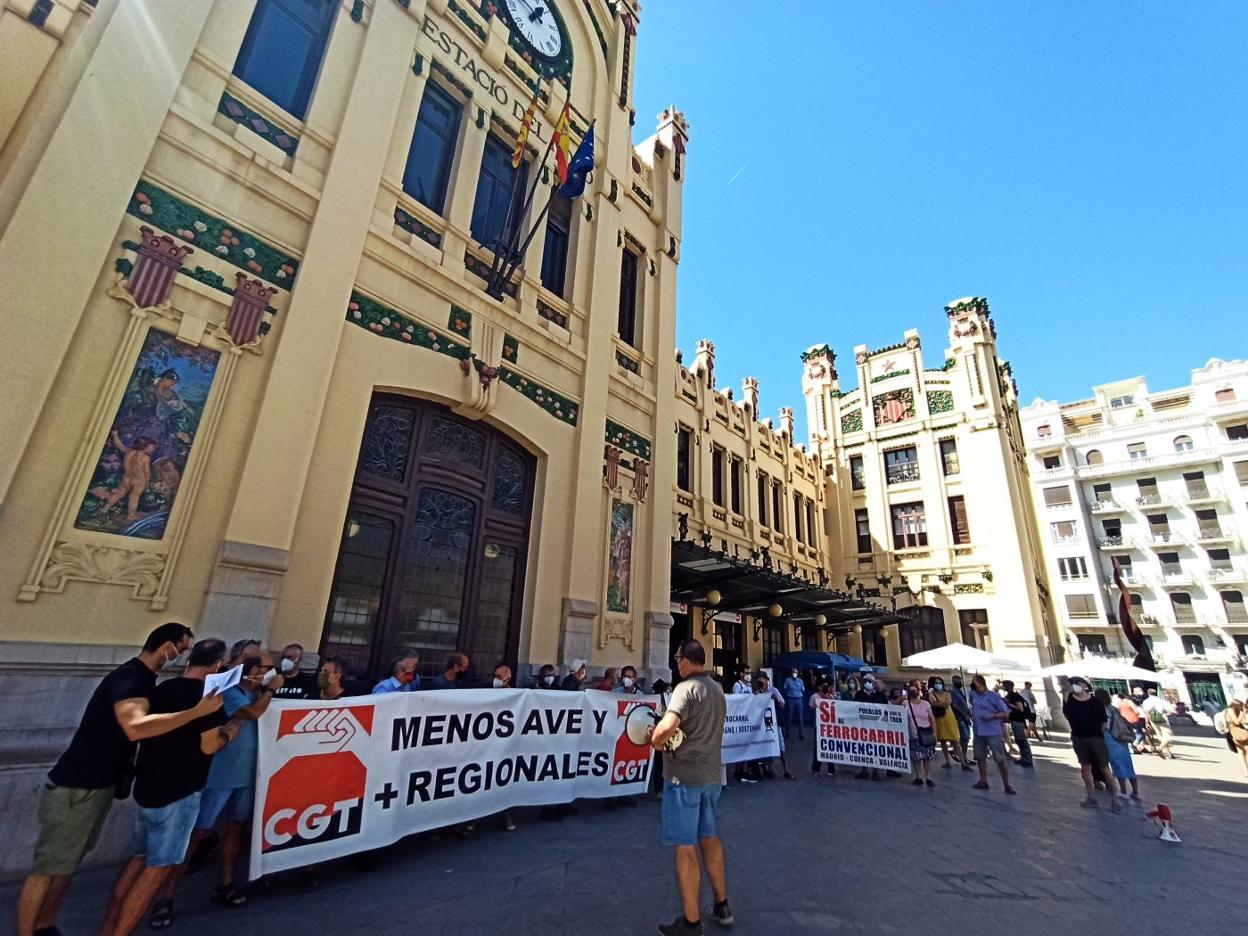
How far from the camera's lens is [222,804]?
429cm

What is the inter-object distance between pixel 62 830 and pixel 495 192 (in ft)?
33.4

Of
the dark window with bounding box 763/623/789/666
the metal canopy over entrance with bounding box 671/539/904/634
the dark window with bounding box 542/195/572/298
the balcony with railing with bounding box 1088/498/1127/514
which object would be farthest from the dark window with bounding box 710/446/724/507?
the balcony with railing with bounding box 1088/498/1127/514

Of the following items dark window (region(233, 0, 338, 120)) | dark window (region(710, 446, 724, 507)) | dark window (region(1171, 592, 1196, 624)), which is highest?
dark window (region(233, 0, 338, 120))

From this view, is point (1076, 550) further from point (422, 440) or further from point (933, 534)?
point (422, 440)

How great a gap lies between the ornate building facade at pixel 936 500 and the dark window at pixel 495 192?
20.4m

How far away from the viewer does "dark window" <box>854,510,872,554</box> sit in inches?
1069

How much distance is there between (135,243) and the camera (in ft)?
19.3

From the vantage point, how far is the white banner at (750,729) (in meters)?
9.04

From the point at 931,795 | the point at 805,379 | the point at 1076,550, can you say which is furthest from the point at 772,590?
the point at 1076,550

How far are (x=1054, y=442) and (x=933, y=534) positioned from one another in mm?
31860

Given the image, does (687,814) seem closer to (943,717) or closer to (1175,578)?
(943,717)

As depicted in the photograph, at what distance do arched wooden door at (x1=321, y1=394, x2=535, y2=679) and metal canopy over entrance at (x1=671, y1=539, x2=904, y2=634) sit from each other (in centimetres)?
467

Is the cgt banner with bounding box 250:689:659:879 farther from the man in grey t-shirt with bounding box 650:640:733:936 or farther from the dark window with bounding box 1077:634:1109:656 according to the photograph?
the dark window with bounding box 1077:634:1109:656

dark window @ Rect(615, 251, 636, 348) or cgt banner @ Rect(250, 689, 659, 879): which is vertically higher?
dark window @ Rect(615, 251, 636, 348)
